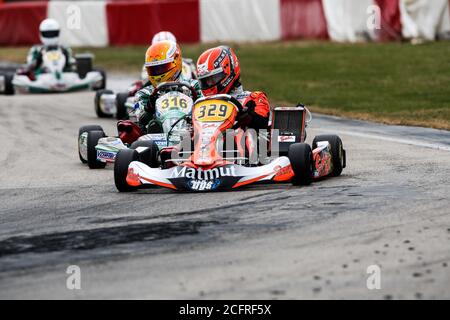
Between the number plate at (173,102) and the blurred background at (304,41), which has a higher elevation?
the number plate at (173,102)

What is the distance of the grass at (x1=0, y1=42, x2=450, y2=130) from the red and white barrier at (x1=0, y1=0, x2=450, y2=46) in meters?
0.38

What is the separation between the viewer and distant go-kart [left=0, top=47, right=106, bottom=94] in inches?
766

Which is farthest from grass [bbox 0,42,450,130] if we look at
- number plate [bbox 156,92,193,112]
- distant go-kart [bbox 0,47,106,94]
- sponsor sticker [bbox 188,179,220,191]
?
sponsor sticker [bbox 188,179,220,191]

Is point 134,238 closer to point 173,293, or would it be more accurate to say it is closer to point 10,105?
point 173,293

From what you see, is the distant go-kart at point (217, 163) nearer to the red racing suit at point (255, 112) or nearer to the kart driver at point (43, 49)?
the red racing suit at point (255, 112)

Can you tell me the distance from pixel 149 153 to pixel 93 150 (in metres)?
1.26

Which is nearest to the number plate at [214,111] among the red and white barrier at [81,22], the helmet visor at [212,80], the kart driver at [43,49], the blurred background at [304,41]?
the helmet visor at [212,80]

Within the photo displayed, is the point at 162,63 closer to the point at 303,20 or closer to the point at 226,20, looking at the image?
the point at 303,20

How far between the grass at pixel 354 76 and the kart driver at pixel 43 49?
3.09 m

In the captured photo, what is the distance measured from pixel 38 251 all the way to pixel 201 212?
4.42ft

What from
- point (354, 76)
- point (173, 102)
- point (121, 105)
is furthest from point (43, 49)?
point (173, 102)

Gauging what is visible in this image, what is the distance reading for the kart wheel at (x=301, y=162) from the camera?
809cm

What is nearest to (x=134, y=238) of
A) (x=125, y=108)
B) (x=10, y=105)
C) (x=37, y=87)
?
(x=125, y=108)

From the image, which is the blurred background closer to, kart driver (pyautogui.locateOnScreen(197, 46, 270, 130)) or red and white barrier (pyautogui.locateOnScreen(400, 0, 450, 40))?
red and white barrier (pyautogui.locateOnScreen(400, 0, 450, 40))
